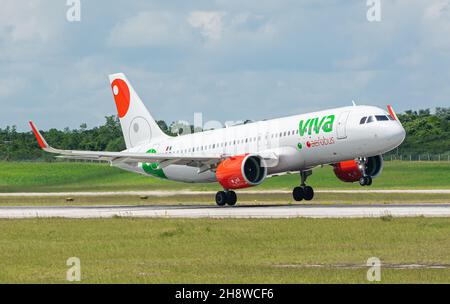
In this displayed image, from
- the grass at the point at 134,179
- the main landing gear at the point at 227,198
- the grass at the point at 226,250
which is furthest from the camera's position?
the grass at the point at 134,179

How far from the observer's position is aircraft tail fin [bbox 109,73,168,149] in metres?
68.5

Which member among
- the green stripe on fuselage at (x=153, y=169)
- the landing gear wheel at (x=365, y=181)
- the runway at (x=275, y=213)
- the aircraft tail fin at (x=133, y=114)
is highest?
the aircraft tail fin at (x=133, y=114)

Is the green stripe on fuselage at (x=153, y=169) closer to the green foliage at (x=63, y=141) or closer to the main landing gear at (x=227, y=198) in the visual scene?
the main landing gear at (x=227, y=198)

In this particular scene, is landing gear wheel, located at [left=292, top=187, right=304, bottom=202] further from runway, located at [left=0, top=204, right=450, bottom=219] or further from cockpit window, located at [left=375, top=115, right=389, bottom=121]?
cockpit window, located at [left=375, top=115, right=389, bottom=121]

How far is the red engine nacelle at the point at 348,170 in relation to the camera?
190 feet

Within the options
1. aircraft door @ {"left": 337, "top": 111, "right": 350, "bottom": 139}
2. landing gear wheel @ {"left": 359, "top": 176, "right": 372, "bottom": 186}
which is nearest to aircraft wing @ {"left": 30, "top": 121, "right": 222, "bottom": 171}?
aircraft door @ {"left": 337, "top": 111, "right": 350, "bottom": 139}

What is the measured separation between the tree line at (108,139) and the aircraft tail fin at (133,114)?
44.1 meters

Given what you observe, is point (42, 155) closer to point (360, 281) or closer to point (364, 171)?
point (364, 171)

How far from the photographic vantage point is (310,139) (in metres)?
54.1

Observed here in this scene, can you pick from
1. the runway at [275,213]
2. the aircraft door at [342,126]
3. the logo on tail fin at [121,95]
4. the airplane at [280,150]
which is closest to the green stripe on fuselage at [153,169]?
the airplane at [280,150]

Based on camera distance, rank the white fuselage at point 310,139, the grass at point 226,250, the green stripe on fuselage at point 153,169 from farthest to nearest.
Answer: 1. the green stripe on fuselage at point 153,169
2. the white fuselage at point 310,139
3. the grass at point 226,250
